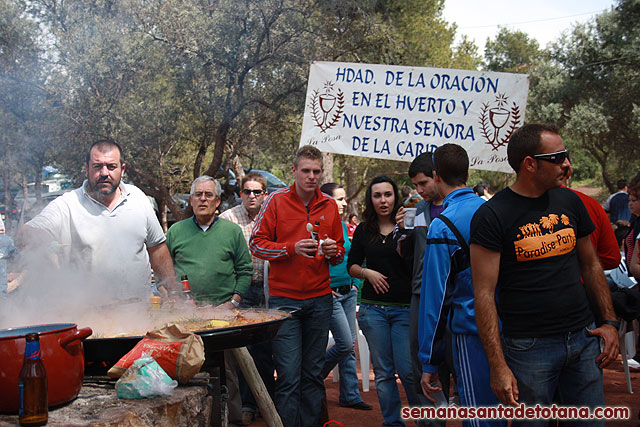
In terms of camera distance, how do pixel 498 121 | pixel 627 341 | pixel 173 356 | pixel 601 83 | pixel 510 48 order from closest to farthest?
pixel 173 356 → pixel 498 121 → pixel 627 341 → pixel 601 83 → pixel 510 48

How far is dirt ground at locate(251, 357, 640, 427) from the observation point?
5141mm

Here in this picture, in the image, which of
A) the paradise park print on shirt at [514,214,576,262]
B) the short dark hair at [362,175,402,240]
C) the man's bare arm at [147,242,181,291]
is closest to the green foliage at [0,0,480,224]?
the short dark hair at [362,175,402,240]

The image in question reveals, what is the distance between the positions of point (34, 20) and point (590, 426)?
1559 cm

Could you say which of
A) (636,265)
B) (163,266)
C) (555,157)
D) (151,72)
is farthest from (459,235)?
(151,72)

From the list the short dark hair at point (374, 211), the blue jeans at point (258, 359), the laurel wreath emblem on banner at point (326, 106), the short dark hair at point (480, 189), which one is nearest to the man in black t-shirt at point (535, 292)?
the short dark hair at point (374, 211)

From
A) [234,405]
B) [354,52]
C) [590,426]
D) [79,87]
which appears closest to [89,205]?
[234,405]

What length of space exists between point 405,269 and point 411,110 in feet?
7.16

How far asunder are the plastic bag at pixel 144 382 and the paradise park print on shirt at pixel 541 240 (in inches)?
65.9

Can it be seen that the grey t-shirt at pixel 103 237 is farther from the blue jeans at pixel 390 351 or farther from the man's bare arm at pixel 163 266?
the blue jeans at pixel 390 351

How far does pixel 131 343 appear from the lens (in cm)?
284

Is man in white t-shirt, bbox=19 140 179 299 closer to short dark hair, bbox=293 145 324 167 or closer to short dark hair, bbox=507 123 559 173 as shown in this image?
short dark hair, bbox=293 145 324 167

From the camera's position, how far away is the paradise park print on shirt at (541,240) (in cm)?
266

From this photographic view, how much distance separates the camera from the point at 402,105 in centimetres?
606

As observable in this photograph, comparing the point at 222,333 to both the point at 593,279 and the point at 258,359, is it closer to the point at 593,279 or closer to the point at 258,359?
the point at 593,279
